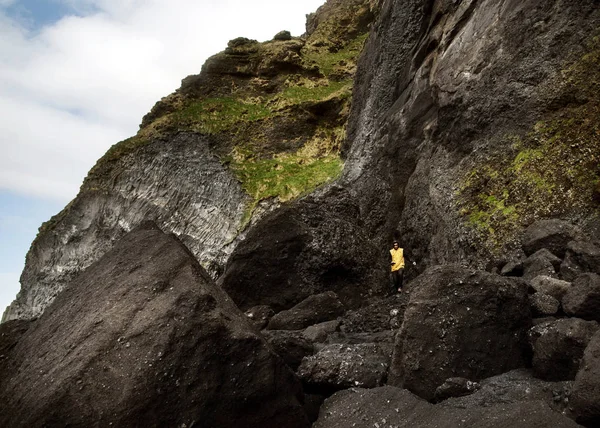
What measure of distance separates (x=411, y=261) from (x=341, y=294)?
253cm

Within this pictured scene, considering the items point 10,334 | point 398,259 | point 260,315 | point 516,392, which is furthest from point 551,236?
point 10,334

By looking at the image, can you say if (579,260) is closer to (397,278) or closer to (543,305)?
(543,305)

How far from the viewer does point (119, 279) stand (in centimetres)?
728

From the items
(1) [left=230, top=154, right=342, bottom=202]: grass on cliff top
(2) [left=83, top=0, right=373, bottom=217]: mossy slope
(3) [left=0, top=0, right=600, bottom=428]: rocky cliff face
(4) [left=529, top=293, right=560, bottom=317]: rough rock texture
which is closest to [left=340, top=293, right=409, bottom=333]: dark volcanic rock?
(3) [left=0, top=0, right=600, bottom=428]: rocky cliff face

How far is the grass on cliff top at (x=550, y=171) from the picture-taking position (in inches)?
400

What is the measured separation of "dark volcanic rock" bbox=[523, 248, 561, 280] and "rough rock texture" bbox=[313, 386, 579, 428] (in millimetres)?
3847

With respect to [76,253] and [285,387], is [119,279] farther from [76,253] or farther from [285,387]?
[76,253]

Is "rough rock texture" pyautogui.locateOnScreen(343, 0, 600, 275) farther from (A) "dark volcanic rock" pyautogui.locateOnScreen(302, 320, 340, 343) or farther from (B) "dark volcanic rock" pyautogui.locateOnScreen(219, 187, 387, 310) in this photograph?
(A) "dark volcanic rock" pyautogui.locateOnScreen(302, 320, 340, 343)

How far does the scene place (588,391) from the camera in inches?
189

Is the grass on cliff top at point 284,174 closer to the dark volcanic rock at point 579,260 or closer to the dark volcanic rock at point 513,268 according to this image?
the dark volcanic rock at point 513,268

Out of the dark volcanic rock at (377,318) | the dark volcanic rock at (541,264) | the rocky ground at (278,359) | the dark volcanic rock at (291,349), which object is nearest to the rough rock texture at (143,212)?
the dark volcanic rock at (377,318)

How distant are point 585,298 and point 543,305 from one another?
33.3 inches

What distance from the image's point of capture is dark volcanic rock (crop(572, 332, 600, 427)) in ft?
15.5

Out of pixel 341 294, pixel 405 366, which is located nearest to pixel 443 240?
pixel 341 294
